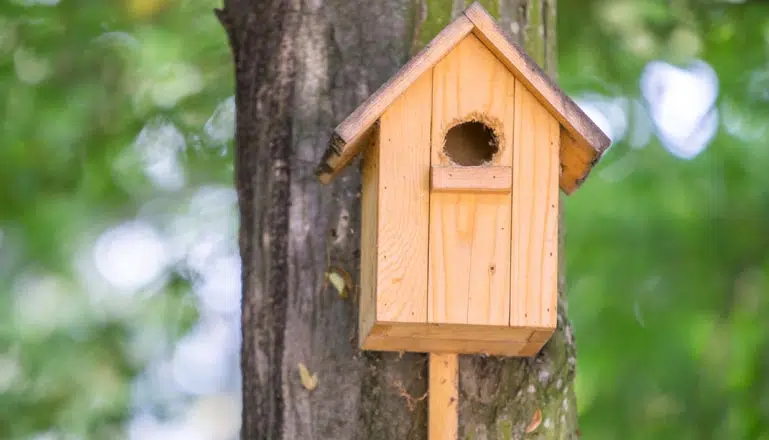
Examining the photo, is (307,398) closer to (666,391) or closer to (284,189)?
(284,189)

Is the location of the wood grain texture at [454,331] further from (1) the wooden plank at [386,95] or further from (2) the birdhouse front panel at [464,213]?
(1) the wooden plank at [386,95]

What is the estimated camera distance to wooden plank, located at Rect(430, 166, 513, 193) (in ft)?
7.15

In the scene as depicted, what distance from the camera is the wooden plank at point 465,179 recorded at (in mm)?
2180

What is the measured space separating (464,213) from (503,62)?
12.5 inches

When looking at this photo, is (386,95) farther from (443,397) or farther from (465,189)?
(443,397)

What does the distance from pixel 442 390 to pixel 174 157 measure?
2376 mm

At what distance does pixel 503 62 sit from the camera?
2.28m

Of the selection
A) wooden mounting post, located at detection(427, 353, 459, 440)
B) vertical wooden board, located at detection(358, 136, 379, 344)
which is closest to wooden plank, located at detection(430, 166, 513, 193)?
vertical wooden board, located at detection(358, 136, 379, 344)

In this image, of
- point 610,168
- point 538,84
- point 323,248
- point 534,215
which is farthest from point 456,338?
point 610,168

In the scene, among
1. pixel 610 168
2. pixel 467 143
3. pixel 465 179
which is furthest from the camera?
pixel 610 168

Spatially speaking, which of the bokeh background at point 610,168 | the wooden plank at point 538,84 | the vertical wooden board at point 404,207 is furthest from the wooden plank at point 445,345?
the bokeh background at point 610,168

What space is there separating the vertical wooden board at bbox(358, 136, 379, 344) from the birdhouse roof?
0.24ft

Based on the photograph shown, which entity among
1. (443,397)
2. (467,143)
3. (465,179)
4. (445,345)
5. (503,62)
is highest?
(503,62)

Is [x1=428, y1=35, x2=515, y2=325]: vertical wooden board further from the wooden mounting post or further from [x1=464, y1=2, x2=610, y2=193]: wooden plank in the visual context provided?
the wooden mounting post
